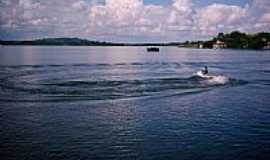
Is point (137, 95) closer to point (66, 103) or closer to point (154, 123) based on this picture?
point (66, 103)

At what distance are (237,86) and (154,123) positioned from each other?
2218 centimetres

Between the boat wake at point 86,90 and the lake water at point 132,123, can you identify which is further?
the boat wake at point 86,90

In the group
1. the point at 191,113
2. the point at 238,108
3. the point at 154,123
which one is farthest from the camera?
the point at 238,108

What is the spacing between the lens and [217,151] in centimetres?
1606

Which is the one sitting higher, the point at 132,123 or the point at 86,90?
the point at 86,90

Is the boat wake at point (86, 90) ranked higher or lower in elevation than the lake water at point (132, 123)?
higher

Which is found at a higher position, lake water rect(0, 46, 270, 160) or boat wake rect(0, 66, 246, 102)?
boat wake rect(0, 66, 246, 102)

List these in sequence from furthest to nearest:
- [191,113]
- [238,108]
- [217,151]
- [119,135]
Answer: [238,108]
[191,113]
[119,135]
[217,151]

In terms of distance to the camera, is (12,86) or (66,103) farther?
(12,86)

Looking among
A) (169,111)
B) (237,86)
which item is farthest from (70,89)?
(237,86)

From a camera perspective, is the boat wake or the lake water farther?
the boat wake

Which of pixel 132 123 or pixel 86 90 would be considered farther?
pixel 86 90

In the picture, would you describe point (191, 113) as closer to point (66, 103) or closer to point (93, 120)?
A: point (93, 120)

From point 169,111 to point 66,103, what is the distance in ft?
25.8
